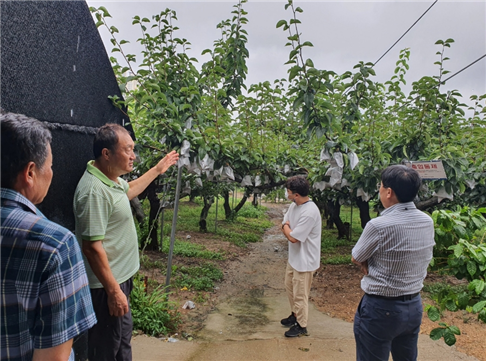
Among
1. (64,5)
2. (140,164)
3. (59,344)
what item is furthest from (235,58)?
(59,344)

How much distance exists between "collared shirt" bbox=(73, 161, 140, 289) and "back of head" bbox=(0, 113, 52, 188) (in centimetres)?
71

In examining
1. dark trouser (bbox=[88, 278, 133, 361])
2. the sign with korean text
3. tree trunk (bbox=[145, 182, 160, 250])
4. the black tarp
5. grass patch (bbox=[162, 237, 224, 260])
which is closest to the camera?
the black tarp

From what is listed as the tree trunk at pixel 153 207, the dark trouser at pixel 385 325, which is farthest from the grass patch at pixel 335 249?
the dark trouser at pixel 385 325

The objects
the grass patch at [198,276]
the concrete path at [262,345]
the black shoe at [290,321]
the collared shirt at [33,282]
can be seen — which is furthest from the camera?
the grass patch at [198,276]

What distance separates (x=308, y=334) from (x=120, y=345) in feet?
7.19

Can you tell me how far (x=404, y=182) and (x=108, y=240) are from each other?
1599 mm

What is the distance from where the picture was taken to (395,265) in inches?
67.0

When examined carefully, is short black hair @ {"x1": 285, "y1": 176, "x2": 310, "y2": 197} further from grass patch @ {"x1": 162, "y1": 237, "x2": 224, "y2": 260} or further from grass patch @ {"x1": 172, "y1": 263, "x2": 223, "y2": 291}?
grass patch @ {"x1": 162, "y1": 237, "x2": 224, "y2": 260}

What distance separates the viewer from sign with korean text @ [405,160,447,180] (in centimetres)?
302

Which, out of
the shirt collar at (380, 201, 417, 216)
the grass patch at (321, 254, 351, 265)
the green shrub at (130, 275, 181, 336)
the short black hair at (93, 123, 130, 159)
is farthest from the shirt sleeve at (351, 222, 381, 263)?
the grass patch at (321, 254, 351, 265)

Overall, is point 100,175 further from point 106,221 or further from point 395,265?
point 395,265

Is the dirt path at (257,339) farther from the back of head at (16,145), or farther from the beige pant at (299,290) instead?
the back of head at (16,145)

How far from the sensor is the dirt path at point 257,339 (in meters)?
2.90

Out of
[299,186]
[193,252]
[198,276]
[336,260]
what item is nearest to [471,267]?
[299,186]
